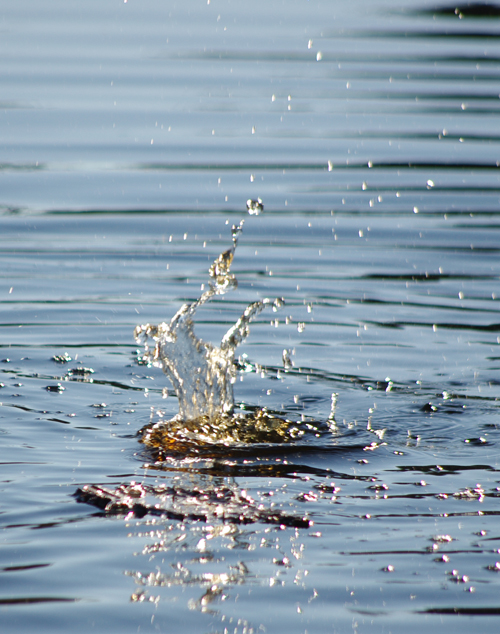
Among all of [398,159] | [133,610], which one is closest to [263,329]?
[133,610]

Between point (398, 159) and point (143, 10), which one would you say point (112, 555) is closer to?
point (398, 159)

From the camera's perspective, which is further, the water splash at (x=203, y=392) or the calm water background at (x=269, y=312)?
the water splash at (x=203, y=392)

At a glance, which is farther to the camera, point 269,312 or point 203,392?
point 269,312

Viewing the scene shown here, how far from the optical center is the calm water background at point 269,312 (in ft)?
11.4

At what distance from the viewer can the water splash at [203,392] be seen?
5059 millimetres

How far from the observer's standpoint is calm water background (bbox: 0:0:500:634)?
11.4ft

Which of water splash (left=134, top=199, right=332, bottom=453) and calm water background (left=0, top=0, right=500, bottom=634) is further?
water splash (left=134, top=199, right=332, bottom=453)

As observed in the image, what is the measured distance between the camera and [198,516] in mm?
3920

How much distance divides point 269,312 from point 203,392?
2.08 m

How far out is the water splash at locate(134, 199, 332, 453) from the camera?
506 cm

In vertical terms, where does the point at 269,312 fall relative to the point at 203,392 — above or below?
above

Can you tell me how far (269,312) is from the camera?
7.52m

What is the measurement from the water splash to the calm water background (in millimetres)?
188

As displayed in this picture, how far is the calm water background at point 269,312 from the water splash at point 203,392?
0.19m
